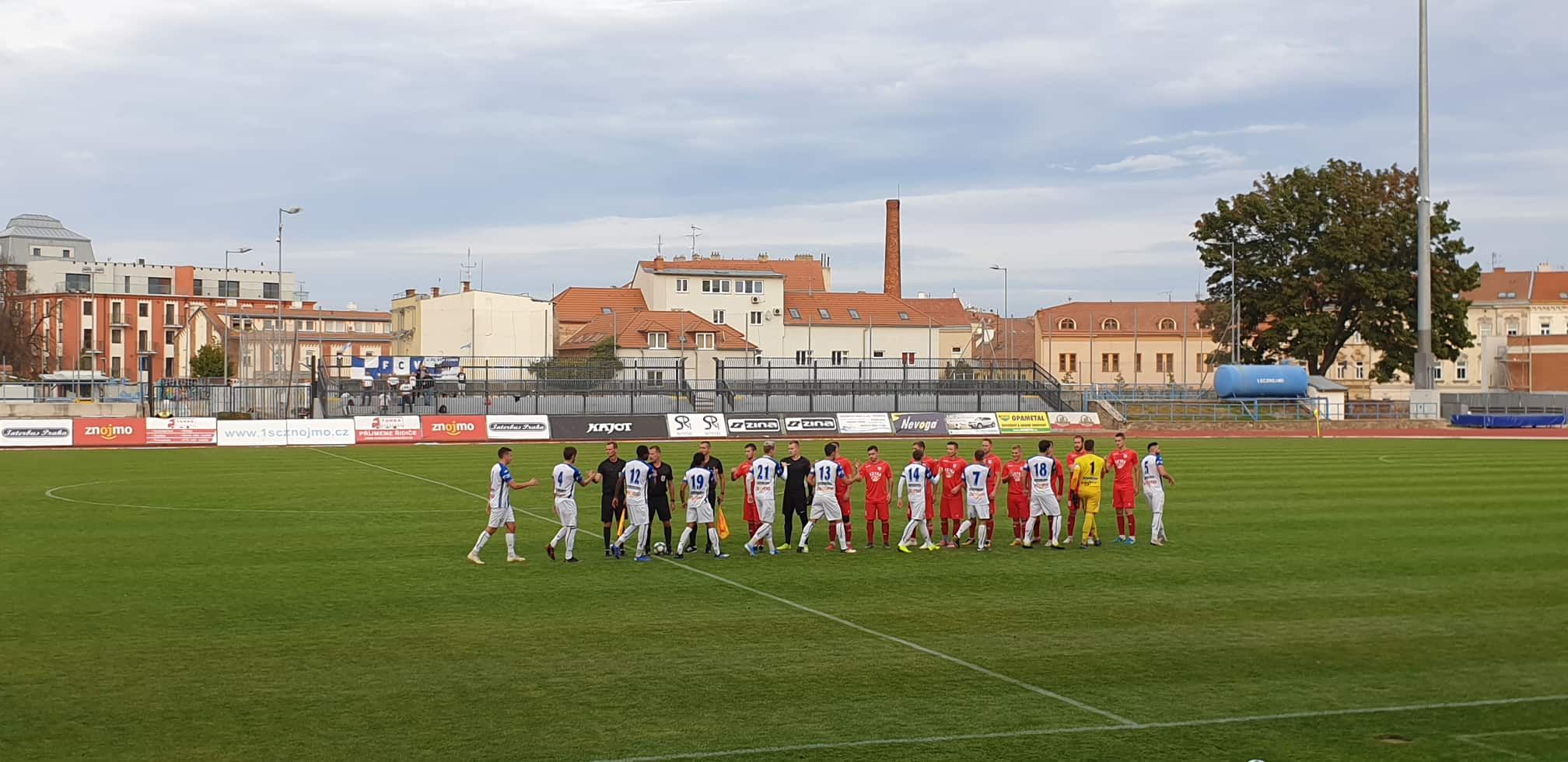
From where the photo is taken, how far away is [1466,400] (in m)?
64.9

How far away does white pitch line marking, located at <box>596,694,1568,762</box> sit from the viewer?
30.7 ft

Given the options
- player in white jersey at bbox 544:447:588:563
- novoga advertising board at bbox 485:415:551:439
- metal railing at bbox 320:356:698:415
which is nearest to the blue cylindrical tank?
metal railing at bbox 320:356:698:415

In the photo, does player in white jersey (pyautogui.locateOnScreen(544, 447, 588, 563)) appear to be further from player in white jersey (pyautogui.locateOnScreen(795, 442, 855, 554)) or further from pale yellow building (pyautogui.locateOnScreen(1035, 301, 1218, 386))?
pale yellow building (pyautogui.locateOnScreen(1035, 301, 1218, 386))

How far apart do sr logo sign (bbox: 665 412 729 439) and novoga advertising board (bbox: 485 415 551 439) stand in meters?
4.70

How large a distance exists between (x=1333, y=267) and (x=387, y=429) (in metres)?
49.0

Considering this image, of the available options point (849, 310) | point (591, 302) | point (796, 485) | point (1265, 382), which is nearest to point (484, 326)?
point (591, 302)

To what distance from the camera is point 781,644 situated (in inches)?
518

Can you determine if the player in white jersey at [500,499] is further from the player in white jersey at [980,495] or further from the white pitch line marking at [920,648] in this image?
the player in white jersey at [980,495]

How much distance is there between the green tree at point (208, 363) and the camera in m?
99.4

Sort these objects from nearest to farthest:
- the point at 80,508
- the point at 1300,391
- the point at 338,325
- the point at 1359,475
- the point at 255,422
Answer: the point at 80,508 → the point at 1359,475 → the point at 255,422 → the point at 1300,391 → the point at 338,325

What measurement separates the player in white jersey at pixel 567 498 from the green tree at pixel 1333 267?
196ft

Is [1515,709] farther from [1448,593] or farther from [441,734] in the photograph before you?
[441,734]

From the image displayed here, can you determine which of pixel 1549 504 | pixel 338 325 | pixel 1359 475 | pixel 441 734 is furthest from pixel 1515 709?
pixel 338 325

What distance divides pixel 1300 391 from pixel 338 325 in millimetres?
92969
